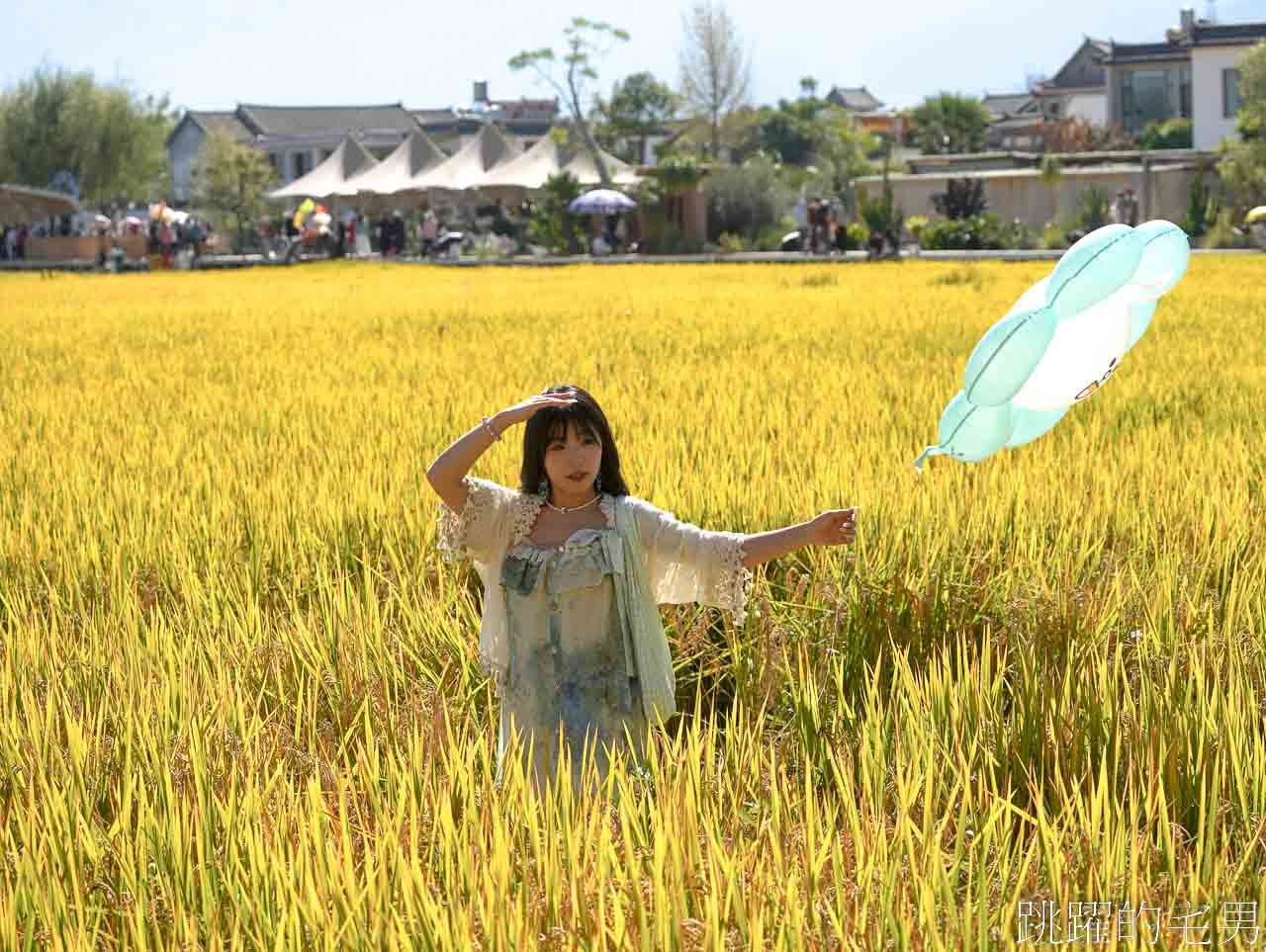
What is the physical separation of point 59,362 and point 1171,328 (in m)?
6.51

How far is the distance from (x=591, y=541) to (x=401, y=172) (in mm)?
36950

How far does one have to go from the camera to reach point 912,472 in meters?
5.02

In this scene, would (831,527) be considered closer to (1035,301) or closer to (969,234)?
(1035,301)

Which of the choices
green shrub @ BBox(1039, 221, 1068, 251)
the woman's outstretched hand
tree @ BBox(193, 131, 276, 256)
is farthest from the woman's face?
tree @ BBox(193, 131, 276, 256)

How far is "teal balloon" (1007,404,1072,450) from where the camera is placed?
2932mm

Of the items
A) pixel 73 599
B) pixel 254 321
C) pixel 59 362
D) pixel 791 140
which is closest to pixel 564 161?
pixel 254 321

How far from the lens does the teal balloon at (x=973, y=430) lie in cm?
285

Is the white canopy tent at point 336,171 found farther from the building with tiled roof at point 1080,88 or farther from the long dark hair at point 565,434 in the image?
the building with tiled roof at point 1080,88

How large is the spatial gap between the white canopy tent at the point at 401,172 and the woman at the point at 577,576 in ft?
117

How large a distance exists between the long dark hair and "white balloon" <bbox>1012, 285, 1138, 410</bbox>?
65 cm

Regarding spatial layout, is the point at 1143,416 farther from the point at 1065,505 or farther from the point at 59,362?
the point at 59,362

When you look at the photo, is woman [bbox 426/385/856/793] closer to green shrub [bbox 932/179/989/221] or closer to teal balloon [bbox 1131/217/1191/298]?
teal balloon [bbox 1131/217/1191/298]

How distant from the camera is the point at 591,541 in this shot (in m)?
2.91

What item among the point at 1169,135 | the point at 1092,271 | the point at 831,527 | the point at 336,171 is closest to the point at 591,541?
the point at 831,527
